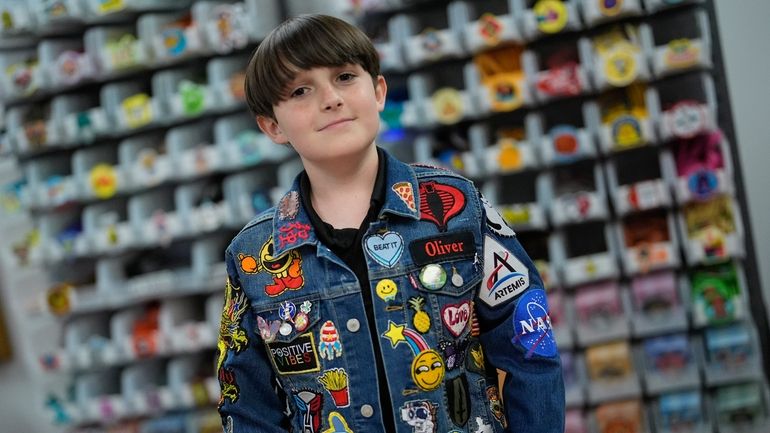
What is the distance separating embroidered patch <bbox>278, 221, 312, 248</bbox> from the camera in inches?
57.1

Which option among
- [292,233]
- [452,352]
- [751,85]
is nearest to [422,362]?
[452,352]

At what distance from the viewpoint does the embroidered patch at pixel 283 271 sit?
56.9 inches

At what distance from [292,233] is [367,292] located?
0.14 m

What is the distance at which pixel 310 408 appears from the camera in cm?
144

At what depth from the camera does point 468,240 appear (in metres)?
1.43

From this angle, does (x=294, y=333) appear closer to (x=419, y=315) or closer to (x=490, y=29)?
(x=419, y=315)

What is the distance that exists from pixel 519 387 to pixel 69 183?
3.33 m

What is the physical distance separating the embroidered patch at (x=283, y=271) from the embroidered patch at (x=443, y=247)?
0.17 meters

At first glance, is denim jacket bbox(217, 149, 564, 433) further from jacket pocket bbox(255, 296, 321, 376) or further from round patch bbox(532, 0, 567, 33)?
round patch bbox(532, 0, 567, 33)

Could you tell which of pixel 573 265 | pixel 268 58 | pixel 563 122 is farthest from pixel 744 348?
pixel 268 58

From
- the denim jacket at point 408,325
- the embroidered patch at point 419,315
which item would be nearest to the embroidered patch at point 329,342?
the denim jacket at point 408,325

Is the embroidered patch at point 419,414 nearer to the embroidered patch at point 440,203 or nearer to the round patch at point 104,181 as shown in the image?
the embroidered patch at point 440,203

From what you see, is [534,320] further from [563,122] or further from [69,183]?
[69,183]

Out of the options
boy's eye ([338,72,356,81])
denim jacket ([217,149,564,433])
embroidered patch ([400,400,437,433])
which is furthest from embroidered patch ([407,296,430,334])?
boy's eye ([338,72,356,81])
